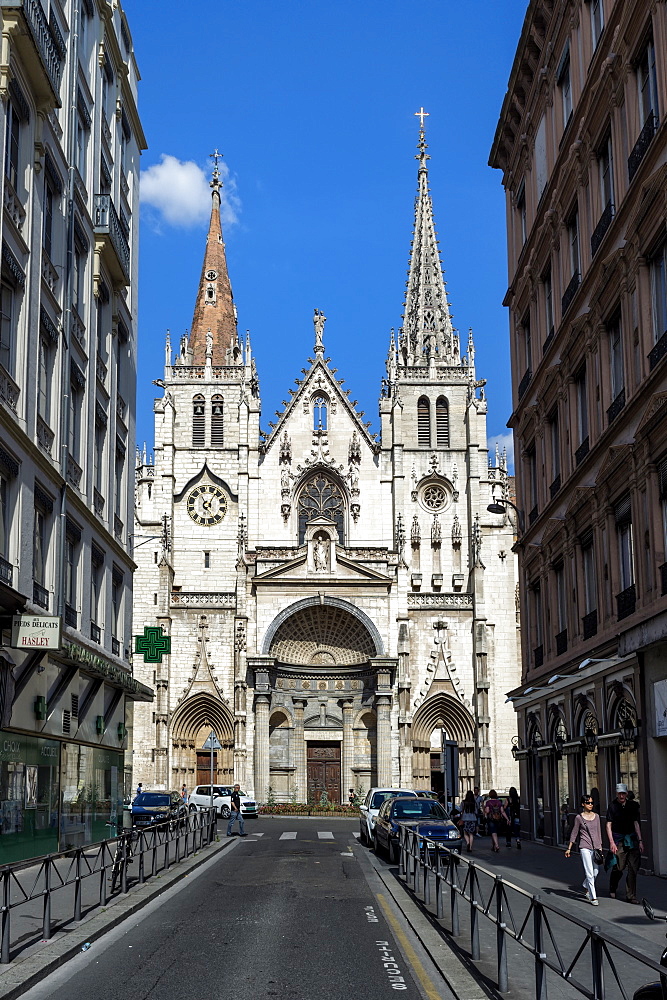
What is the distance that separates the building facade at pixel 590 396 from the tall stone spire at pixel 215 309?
30559 mm

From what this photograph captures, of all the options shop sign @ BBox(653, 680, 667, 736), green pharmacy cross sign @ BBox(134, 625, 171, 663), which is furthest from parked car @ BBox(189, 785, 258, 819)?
shop sign @ BBox(653, 680, 667, 736)

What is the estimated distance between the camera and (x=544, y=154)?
28.7 m

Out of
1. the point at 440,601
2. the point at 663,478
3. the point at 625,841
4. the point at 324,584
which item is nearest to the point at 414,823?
the point at 625,841

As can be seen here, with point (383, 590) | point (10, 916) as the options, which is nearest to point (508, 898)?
point (10, 916)

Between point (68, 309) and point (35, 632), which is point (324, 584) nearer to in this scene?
point (68, 309)

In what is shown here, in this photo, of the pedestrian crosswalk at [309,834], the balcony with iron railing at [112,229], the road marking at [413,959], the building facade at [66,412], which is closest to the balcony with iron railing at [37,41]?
the building facade at [66,412]

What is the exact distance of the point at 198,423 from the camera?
58875 mm

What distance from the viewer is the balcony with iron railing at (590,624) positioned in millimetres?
23969

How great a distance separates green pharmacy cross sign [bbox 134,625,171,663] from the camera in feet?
94.5

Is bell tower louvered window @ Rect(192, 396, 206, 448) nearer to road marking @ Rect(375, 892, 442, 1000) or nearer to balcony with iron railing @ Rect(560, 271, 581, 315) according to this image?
balcony with iron railing @ Rect(560, 271, 581, 315)

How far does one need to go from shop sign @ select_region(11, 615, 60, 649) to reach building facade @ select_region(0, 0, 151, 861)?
0.17 metres

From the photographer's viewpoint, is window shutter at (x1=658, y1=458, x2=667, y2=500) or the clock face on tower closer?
window shutter at (x1=658, y1=458, x2=667, y2=500)

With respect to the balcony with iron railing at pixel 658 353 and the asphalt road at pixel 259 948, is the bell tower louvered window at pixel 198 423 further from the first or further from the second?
the balcony with iron railing at pixel 658 353

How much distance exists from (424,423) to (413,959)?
48432 mm
